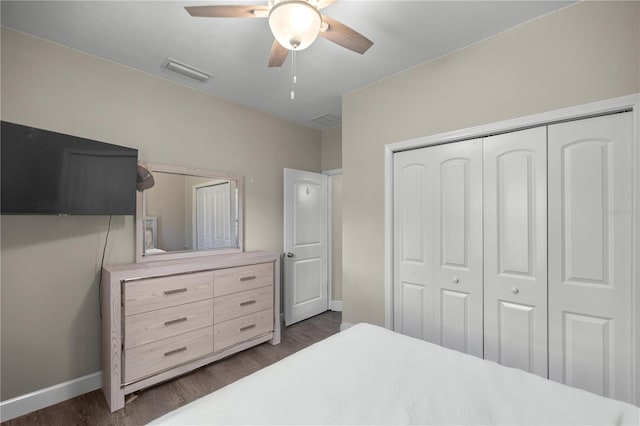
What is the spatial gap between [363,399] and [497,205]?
5.66 feet

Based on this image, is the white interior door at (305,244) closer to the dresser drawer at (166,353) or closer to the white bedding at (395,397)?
the dresser drawer at (166,353)

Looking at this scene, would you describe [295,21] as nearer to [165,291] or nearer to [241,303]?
[165,291]

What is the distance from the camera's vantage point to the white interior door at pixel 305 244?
356 centimetres

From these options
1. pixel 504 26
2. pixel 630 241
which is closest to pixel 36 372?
pixel 630 241

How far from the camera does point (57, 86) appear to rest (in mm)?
2123

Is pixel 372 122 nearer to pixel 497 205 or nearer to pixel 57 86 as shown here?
pixel 497 205

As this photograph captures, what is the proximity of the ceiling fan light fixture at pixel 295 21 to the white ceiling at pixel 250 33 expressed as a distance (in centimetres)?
62

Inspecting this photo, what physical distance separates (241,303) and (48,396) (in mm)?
1455

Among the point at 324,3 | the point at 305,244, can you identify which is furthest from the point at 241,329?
the point at 324,3

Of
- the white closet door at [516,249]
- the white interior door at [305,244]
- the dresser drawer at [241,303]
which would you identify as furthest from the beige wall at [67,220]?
the white closet door at [516,249]

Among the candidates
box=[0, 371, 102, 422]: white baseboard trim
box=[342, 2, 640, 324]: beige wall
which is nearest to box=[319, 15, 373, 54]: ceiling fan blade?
box=[342, 2, 640, 324]: beige wall

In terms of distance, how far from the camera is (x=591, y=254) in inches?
69.1

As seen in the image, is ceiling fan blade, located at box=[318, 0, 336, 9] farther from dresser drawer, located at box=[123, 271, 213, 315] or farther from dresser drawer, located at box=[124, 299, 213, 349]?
dresser drawer, located at box=[124, 299, 213, 349]

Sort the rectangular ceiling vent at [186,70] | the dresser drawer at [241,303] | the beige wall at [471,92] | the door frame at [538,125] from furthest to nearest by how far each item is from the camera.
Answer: the dresser drawer at [241,303], the rectangular ceiling vent at [186,70], the beige wall at [471,92], the door frame at [538,125]
